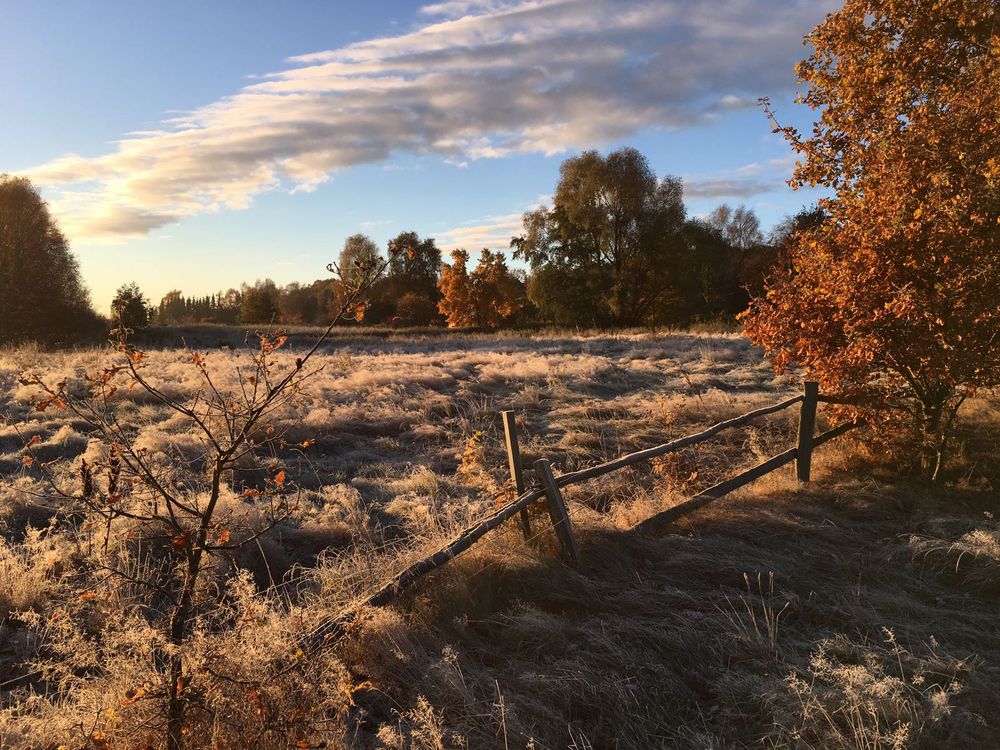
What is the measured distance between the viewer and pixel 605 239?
41188 millimetres

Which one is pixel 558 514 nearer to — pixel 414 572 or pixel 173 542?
pixel 414 572

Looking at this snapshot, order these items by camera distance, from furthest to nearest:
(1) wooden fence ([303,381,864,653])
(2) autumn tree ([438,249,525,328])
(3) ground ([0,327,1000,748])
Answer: (2) autumn tree ([438,249,525,328]) → (1) wooden fence ([303,381,864,653]) → (3) ground ([0,327,1000,748])

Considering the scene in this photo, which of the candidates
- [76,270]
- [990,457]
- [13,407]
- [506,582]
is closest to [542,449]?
[506,582]

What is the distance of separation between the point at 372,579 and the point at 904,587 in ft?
14.5

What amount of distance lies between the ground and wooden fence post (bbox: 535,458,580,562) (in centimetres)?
16

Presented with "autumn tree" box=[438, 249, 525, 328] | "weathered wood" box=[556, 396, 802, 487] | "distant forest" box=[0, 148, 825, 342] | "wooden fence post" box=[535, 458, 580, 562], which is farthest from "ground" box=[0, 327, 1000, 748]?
"autumn tree" box=[438, 249, 525, 328]

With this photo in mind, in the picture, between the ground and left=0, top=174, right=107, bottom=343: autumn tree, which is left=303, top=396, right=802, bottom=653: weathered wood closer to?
the ground

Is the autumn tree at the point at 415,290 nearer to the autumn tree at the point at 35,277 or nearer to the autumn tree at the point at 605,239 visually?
the autumn tree at the point at 605,239

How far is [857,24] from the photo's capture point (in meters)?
8.89

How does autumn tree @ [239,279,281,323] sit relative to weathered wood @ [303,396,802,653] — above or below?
above

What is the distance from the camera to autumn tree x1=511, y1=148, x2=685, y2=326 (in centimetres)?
4019

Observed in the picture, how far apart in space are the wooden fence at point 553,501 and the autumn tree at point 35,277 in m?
39.0

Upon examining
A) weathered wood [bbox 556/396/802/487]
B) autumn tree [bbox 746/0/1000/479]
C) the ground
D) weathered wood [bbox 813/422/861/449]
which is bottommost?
the ground

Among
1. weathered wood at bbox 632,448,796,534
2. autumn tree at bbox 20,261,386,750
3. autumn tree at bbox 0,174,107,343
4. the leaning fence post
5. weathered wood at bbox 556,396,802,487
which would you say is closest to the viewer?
autumn tree at bbox 20,261,386,750
